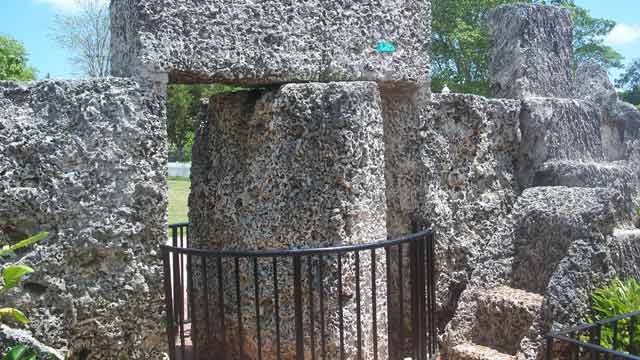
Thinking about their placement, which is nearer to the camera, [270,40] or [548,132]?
[270,40]

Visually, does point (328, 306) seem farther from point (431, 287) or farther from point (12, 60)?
point (12, 60)

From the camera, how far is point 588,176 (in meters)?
5.03

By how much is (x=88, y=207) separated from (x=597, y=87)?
18.3 feet

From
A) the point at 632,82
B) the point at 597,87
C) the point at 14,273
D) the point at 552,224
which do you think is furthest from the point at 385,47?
the point at 632,82

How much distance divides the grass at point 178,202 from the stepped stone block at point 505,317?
7185mm

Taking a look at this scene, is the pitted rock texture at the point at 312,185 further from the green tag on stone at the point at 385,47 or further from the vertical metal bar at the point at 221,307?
the green tag on stone at the point at 385,47

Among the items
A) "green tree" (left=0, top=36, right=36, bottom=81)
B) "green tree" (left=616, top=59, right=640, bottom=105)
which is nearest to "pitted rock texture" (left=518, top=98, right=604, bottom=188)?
"green tree" (left=0, top=36, right=36, bottom=81)

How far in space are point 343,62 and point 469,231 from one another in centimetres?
165

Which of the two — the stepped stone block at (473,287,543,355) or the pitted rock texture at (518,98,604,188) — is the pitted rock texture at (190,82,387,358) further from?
the pitted rock texture at (518,98,604,188)

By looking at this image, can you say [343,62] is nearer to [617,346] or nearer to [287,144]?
[287,144]

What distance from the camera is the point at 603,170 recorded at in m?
5.14

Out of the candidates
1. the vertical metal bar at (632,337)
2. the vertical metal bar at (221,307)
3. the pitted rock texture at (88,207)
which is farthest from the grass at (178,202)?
the vertical metal bar at (632,337)

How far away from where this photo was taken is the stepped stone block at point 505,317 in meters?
4.36

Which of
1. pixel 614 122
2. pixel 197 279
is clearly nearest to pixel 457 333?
pixel 197 279
